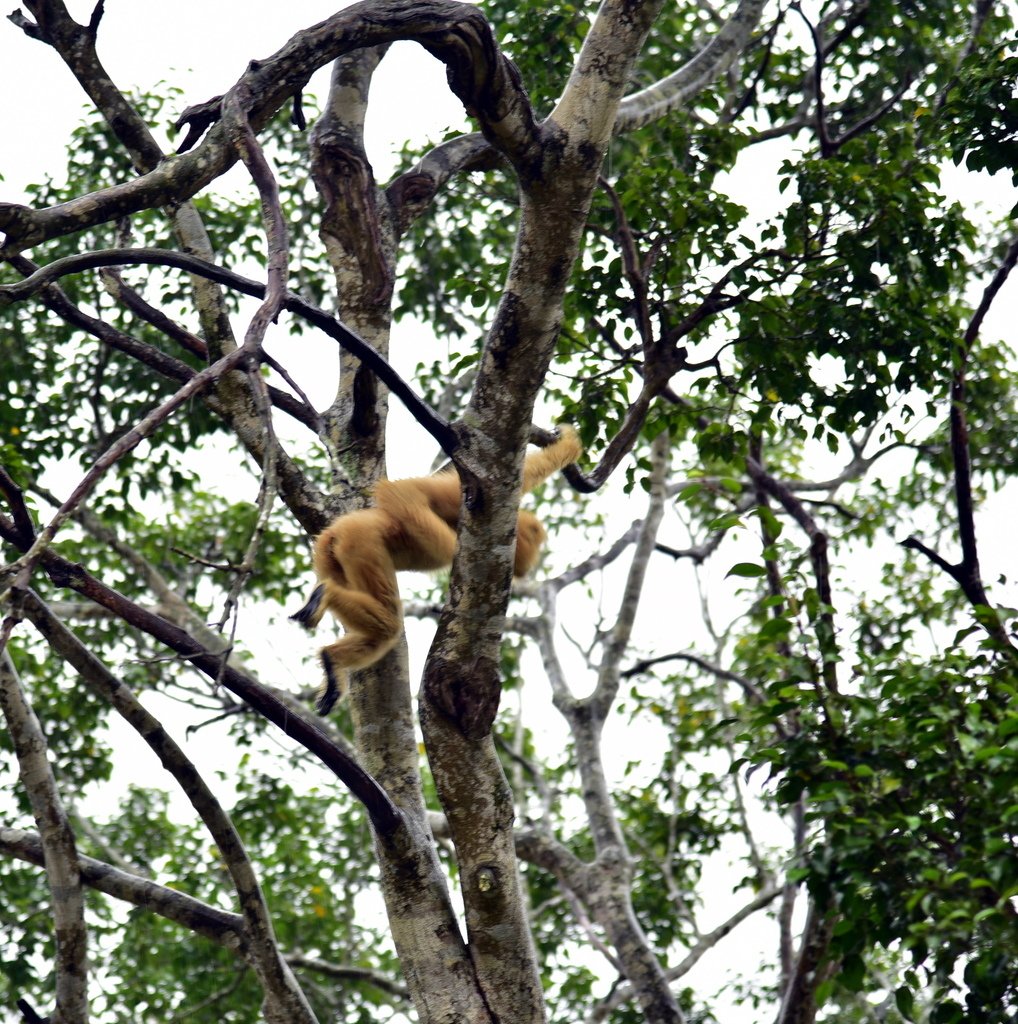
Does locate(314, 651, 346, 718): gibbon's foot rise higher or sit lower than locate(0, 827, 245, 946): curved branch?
higher

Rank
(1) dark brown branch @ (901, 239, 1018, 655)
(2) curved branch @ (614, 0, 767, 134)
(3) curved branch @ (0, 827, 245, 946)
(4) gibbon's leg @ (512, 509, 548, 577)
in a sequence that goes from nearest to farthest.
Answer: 1. (3) curved branch @ (0, 827, 245, 946)
2. (1) dark brown branch @ (901, 239, 1018, 655)
3. (4) gibbon's leg @ (512, 509, 548, 577)
4. (2) curved branch @ (614, 0, 767, 134)

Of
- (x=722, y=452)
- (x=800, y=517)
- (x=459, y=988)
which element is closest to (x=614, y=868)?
(x=800, y=517)

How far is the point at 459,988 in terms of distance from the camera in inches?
161

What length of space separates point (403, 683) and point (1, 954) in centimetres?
438

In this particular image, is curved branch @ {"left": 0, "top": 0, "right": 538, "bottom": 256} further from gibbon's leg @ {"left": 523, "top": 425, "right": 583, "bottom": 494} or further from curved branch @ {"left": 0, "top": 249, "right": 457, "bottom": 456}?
gibbon's leg @ {"left": 523, "top": 425, "right": 583, "bottom": 494}

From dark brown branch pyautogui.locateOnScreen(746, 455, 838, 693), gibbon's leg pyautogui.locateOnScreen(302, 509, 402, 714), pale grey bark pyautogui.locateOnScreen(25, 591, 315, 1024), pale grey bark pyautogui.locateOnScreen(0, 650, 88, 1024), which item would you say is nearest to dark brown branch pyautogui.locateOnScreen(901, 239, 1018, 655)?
dark brown branch pyautogui.locateOnScreen(746, 455, 838, 693)

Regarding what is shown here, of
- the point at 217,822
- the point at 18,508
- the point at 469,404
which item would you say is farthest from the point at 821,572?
the point at 18,508

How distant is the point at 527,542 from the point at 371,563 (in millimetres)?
1092

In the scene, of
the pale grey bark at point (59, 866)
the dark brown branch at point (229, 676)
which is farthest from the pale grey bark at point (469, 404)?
the pale grey bark at point (59, 866)

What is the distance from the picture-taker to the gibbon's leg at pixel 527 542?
5605 mm

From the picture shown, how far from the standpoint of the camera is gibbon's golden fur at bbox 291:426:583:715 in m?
4.59

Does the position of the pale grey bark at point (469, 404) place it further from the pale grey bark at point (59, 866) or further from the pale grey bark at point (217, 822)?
the pale grey bark at point (59, 866)

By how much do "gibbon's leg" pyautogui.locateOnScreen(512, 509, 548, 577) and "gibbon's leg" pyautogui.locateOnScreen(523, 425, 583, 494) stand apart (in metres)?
0.19

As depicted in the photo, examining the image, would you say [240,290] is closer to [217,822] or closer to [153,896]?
[217,822]
